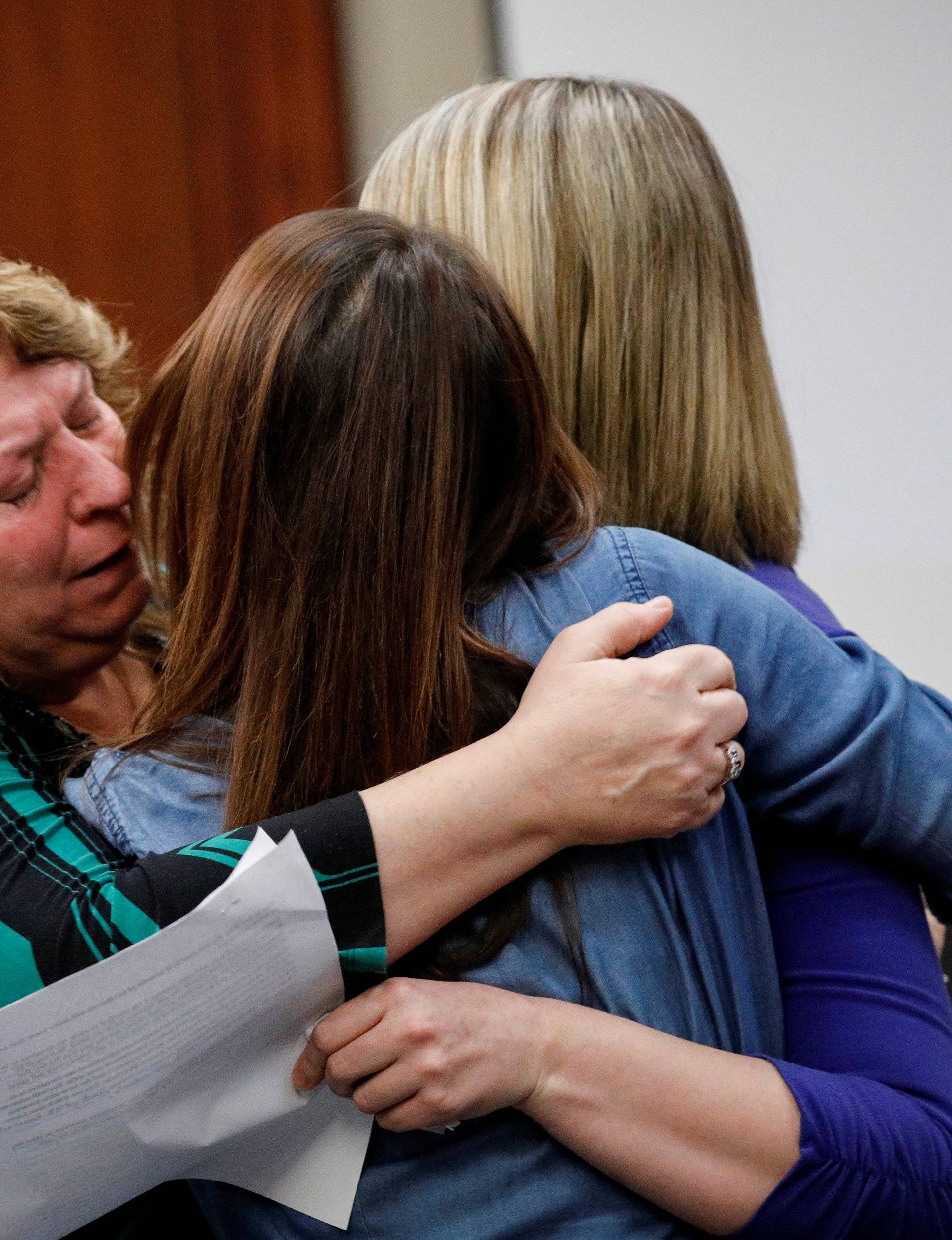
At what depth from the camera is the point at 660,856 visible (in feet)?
2.70

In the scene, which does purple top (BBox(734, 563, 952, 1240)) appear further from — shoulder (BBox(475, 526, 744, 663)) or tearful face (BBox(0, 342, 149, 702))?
tearful face (BBox(0, 342, 149, 702))

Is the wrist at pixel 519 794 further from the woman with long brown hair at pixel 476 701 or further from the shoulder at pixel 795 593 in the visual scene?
the shoulder at pixel 795 593

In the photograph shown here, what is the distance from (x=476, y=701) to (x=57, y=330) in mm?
531

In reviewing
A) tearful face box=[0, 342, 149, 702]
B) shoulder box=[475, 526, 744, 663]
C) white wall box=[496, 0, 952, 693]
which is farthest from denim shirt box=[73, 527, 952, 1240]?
white wall box=[496, 0, 952, 693]

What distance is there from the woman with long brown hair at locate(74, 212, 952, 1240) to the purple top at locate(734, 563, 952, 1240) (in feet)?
0.07

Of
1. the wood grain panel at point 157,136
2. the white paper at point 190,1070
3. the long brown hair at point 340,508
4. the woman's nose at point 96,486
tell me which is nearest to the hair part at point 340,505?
the long brown hair at point 340,508

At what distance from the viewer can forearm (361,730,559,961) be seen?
75 cm

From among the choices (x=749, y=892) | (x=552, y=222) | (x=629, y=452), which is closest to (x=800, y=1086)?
(x=749, y=892)

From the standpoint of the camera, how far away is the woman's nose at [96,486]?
3.37ft

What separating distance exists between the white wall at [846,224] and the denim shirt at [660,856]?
4.35 ft

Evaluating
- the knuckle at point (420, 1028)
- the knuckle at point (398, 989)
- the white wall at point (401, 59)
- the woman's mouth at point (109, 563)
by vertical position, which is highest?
the white wall at point (401, 59)

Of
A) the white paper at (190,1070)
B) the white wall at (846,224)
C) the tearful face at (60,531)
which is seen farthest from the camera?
the white wall at (846,224)

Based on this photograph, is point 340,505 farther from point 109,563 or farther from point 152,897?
point 109,563

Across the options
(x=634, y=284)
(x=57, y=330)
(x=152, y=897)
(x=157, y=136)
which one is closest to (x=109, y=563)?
(x=57, y=330)
